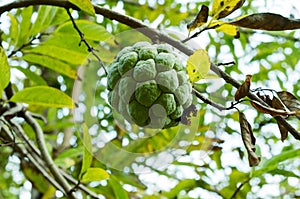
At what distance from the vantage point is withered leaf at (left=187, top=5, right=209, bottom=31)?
853mm

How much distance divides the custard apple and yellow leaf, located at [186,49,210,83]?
2 cm

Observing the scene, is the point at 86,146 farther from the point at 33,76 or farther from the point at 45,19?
the point at 33,76

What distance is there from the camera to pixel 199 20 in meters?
0.87

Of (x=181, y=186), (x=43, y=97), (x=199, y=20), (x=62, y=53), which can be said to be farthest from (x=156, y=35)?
(x=181, y=186)

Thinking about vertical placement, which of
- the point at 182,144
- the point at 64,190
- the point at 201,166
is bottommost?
the point at 201,166

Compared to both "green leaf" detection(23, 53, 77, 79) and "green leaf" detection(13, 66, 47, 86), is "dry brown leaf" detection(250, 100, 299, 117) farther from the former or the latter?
"green leaf" detection(13, 66, 47, 86)

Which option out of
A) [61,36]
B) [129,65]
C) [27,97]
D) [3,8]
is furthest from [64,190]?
[129,65]

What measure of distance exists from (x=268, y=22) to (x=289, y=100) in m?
0.13

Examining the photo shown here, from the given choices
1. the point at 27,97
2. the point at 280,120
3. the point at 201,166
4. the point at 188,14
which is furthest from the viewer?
the point at 188,14

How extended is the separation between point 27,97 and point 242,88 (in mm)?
684

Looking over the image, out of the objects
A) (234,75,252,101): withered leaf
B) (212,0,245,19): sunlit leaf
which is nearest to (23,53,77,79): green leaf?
(212,0,245,19): sunlit leaf

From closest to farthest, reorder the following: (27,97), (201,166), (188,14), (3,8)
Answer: (3,8), (27,97), (201,166), (188,14)

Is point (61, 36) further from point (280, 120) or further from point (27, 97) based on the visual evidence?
point (280, 120)

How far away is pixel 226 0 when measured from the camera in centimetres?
86
